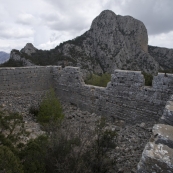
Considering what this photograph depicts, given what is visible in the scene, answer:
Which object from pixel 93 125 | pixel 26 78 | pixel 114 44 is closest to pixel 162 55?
pixel 114 44

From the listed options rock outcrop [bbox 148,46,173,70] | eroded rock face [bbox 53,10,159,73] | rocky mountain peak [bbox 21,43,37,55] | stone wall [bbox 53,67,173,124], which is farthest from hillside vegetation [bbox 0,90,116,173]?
rock outcrop [bbox 148,46,173,70]

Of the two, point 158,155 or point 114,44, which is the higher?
point 114,44

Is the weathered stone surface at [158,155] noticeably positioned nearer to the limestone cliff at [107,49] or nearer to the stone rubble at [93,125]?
the stone rubble at [93,125]

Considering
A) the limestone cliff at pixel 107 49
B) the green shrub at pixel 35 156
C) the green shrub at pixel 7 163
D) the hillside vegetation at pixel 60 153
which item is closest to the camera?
the green shrub at pixel 7 163

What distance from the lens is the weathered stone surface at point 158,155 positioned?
192 centimetres

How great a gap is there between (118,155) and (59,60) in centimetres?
3588

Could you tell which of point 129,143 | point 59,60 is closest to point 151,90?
point 129,143

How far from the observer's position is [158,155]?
6.88 ft

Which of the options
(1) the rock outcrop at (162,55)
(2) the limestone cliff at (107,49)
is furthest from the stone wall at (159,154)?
(1) the rock outcrop at (162,55)

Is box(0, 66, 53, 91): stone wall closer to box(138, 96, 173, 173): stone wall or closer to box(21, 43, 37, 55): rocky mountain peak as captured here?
box(138, 96, 173, 173): stone wall

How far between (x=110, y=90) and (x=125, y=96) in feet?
2.64

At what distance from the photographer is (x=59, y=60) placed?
40.1 m

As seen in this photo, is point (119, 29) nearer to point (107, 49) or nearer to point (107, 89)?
point (107, 49)

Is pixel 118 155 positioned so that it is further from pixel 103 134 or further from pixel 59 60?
pixel 59 60
